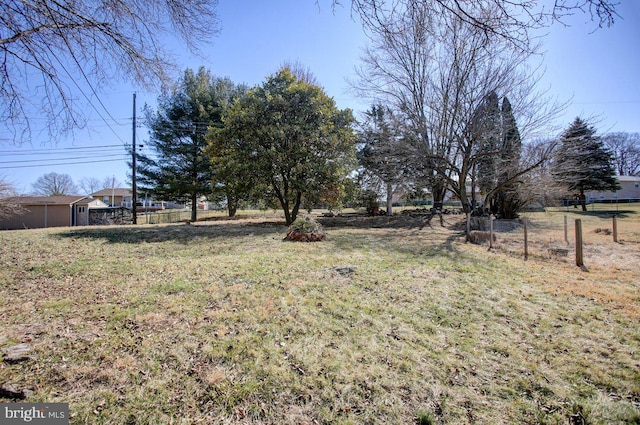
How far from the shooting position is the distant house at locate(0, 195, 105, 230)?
789 inches

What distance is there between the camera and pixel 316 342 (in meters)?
2.94

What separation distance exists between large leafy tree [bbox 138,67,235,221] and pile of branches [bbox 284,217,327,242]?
12428 mm

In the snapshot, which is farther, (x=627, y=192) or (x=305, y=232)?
(x=627, y=192)

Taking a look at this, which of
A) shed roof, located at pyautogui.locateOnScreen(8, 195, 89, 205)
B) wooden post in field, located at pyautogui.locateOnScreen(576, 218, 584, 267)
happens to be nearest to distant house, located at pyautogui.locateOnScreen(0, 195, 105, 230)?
shed roof, located at pyautogui.locateOnScreen(8, 195, 89, 205)

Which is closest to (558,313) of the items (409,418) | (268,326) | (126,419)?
(409,418)

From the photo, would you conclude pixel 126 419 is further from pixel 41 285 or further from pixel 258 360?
pixel 41 285

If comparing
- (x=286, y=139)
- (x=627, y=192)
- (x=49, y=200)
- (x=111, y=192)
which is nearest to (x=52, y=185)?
(x=111, y=192)

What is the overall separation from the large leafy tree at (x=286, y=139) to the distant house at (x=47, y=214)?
1678 centimetres

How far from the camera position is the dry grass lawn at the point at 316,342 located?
2.16 m

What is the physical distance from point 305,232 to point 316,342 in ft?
17.7

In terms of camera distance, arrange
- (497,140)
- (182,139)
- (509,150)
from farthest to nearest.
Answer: (182,139)
(497,140)
(509,150)

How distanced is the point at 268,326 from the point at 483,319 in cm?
266

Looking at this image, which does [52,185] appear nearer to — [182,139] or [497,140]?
[182,139]

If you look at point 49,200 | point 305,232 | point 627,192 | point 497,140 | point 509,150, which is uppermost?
point 497,140
